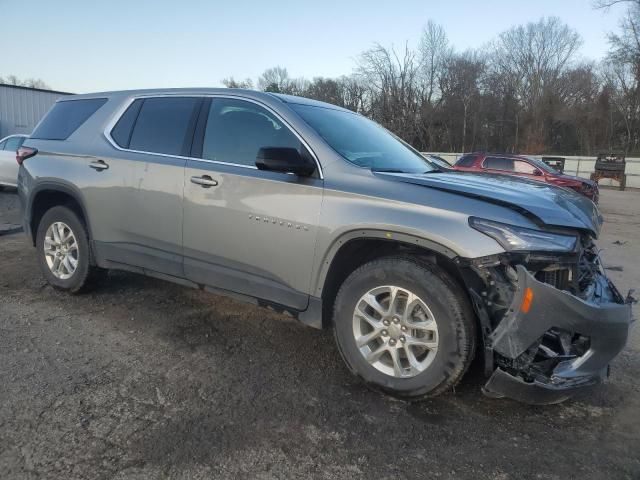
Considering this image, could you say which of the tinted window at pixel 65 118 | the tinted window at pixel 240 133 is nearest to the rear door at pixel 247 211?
the tinted window at pixel 240 133

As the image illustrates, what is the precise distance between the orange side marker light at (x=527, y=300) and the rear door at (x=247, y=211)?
130cm

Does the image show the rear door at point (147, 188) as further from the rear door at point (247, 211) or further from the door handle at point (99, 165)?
the rear door at point (247, 211)

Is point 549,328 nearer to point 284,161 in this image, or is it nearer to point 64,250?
point 284,161

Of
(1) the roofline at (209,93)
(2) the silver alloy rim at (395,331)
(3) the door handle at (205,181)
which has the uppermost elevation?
(1) the roofline at (209,93)

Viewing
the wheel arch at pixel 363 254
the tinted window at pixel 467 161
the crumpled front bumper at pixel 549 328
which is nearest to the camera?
the crumpled front bumper at pixel 549 328

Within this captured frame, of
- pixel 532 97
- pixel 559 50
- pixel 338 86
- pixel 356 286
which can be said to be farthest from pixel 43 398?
pixel 559 50

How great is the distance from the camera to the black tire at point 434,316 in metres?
2.78

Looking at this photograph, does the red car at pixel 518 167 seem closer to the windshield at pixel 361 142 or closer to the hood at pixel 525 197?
the windshield at pixel 361 142

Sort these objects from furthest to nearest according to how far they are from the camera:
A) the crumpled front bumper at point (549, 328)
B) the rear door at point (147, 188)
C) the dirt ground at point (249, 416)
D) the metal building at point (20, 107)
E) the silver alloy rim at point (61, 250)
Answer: the metal building at point (20, 107) < the silver alloy rim at point (61, 250) < the rear door at point (147, 188) < the crumpled front bumper at point (549, 328) < the dirt ground at point (249, 416)

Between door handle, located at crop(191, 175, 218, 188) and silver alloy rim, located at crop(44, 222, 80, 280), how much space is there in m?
1.68

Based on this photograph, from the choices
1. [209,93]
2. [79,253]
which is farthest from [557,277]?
[79,253]

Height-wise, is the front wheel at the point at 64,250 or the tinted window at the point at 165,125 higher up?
the tinted window at the point at 165,125

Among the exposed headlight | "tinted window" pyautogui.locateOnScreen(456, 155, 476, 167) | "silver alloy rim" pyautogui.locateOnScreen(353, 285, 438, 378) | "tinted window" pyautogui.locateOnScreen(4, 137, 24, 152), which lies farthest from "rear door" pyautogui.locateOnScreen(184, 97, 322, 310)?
"tinted window" pyautogui.locateOnScreen(456, 155, 476, 167)

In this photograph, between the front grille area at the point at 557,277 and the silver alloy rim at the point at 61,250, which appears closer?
the front grille area at the point at 557,277
